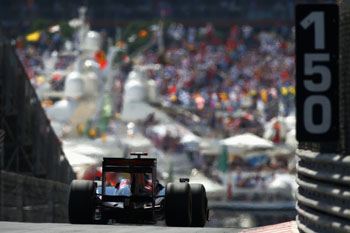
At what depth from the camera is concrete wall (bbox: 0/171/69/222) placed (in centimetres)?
2199

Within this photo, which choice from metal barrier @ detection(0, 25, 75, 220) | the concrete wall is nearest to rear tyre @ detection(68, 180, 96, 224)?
the concrete wall

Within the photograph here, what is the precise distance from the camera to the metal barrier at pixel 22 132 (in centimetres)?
2411

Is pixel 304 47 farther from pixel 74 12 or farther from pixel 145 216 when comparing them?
pixel 74 12

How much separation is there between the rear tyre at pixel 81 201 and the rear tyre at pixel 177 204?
3.79 feet

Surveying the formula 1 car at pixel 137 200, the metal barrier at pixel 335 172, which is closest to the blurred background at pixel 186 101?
the formula 1 car at pixel 137 200

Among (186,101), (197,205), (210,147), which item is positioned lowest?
(197,205)

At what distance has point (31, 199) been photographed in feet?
78.6

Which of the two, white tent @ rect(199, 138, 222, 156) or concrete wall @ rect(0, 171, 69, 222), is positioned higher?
white tent @ rect(199, 138, 222, 156)

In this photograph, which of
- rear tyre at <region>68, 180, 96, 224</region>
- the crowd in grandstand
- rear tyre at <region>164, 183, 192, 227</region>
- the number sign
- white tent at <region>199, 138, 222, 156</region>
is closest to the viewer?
the number sign

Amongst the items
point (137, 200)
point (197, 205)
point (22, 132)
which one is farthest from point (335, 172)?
point (22, 132)

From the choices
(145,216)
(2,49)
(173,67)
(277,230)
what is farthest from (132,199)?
(173,67)

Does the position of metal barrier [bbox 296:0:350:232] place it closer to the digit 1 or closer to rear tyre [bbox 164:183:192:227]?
the digit 1

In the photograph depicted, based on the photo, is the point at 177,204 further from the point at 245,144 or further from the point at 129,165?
the point at 245,144

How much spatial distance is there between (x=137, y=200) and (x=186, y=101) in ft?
213
